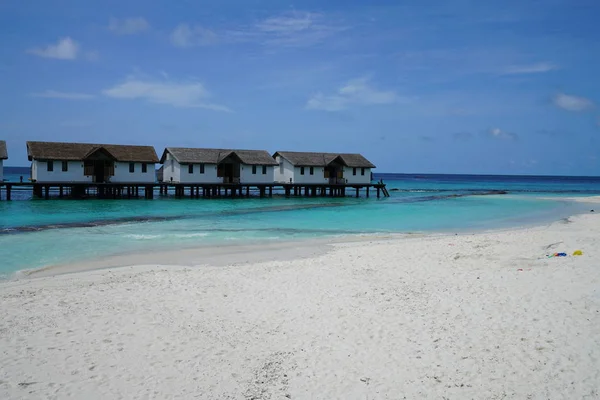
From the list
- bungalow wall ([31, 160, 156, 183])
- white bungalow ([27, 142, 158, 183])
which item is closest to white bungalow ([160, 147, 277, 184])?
white bungalow ([27, 142, 158, 183])

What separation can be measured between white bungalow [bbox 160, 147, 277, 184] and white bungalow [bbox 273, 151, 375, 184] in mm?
2153

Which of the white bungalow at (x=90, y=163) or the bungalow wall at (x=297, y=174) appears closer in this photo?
the white bungalow at (x=90, y=163)

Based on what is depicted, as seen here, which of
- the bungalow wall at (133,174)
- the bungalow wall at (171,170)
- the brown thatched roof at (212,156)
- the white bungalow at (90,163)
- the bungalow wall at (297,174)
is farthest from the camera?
the bungalow wall at (297,174)

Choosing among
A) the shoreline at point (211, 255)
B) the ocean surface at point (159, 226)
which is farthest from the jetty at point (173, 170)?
the shoreline at point (211, 255)

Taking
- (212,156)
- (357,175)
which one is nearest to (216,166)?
(212,156)

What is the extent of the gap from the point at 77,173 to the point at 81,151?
1.89 metres

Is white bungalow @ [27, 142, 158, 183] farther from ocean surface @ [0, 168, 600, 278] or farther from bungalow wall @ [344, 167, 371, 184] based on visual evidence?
bungalow wall @ [344, 167, 371, 184]

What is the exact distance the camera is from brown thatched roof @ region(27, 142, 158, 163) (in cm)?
3997

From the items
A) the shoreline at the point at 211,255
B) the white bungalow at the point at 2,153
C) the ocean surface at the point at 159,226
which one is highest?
the white bungalow at the point at 2,153

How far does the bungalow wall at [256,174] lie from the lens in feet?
159

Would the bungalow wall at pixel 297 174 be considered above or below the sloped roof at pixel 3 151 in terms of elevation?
below

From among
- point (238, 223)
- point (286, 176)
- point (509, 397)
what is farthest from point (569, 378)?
point (286, 176)

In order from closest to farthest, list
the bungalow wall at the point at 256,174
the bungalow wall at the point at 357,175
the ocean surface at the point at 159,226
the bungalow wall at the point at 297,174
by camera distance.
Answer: the ocean surface at the point at 159,226 < the bungalow wall at the point at 256,174 < the bungalow wall at the point at 297,174 < the bungalow wall at the point at 357,175

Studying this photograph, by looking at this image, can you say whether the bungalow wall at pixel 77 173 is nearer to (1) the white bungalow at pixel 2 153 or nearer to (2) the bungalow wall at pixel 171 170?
(1) the white bungalow at pixel 2 153
